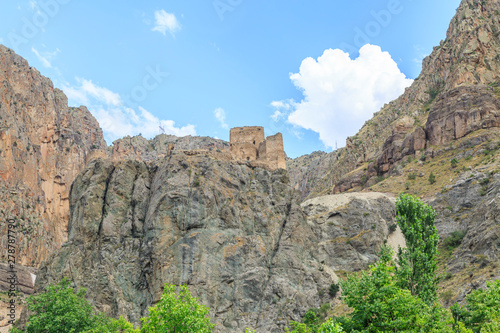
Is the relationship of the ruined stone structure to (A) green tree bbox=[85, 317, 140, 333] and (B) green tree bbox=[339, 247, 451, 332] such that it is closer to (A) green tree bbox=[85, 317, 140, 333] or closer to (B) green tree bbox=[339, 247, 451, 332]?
(A) green tree bbox=[85, 317, 140, 333]

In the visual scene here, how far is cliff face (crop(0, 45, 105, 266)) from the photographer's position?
382ft

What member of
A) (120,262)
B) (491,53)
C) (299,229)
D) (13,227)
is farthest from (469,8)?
(13,227)

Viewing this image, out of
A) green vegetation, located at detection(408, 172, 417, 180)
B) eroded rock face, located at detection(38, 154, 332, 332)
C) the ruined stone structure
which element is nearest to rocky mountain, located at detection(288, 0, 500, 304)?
green vegetation, located at detection(408, 172, 417, 180)

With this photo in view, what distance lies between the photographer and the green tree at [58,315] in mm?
37438

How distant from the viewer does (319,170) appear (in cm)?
19275

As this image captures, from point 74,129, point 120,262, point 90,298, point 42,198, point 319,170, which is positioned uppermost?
point 74,129

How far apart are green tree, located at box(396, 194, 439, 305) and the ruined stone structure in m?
42.1

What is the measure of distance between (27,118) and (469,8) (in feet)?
500

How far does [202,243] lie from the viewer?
2231 inches

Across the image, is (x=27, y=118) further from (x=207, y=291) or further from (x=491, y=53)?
(x=491, y=53)

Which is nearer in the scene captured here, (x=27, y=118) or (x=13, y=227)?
(x=13, y=227)

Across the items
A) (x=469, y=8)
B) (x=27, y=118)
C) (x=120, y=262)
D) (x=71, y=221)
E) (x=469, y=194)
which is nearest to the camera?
(x=120, y=262)

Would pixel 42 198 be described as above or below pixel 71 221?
above

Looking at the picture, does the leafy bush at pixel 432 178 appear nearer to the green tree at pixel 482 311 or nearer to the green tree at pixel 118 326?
the green tree at pixel 482 311
